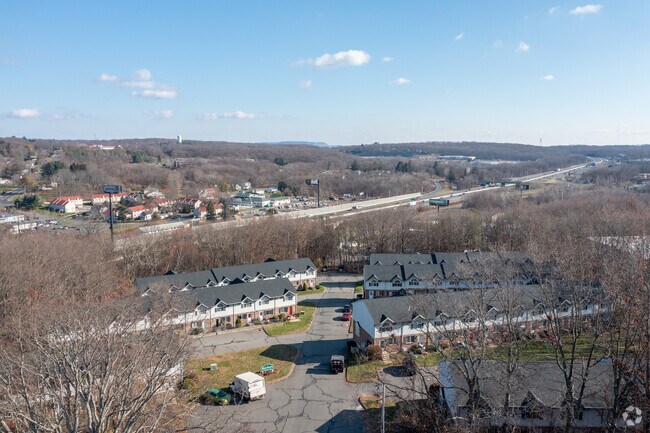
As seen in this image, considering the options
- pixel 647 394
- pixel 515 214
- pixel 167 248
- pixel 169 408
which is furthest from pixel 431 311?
pixel 515 214

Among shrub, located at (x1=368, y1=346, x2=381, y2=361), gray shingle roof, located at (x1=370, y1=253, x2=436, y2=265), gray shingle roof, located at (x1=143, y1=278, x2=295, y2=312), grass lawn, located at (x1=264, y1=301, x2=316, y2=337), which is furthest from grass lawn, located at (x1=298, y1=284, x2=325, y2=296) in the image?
shrub, located at (x1=368, y1=346, x2=381, y2=361)

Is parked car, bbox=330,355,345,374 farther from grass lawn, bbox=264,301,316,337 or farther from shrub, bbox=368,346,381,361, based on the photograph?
grass lawn, bbox=264,301,316,337

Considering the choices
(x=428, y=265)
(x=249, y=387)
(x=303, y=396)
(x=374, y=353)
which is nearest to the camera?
(x=249, y=387)

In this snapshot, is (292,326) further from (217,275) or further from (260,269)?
(217,275)

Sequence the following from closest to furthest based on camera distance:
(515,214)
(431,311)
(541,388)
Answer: (541,388) < (431,311) < (515,214)

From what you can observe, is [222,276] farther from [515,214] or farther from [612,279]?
[515,214]

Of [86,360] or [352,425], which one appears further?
[352,425]

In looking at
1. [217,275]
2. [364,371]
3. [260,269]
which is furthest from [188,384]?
[260,269]
